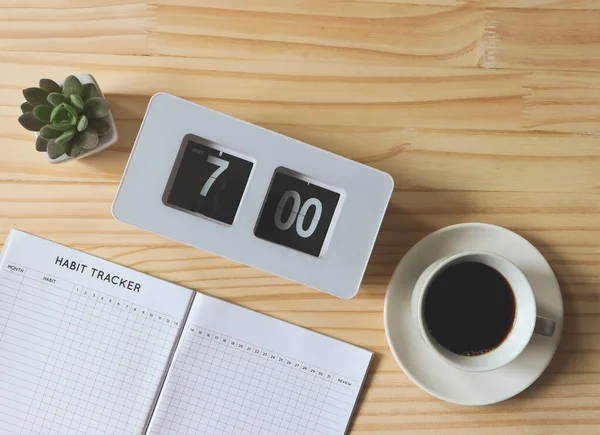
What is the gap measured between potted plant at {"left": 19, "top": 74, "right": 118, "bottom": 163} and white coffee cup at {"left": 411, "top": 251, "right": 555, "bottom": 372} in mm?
427

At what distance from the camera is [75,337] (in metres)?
0.80

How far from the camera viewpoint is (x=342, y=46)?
79cm

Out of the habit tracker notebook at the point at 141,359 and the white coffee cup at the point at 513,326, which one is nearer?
the white coffee cup at the point at 513,326

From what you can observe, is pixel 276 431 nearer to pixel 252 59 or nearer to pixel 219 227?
pixel 219 227

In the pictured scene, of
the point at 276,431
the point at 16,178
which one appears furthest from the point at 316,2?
the point at 276,431

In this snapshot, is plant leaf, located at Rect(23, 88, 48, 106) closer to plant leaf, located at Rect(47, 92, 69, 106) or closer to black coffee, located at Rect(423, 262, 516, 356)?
plant leaf, located at Rect(47, 92, 69, 106)

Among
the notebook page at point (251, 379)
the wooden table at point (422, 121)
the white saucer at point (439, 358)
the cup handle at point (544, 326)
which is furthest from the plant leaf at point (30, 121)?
the cup handle at point (544, 326)

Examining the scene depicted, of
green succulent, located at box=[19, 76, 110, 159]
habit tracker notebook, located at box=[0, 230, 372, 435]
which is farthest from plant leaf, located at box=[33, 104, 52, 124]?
habit tracker notebook, located at box=[0, 230, 372, 435]

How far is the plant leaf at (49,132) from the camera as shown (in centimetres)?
70

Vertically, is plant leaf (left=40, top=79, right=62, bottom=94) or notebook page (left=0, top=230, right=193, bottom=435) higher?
plant leaf (left=40, top=79, right=62, bottom=94)

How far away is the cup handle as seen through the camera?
70cm

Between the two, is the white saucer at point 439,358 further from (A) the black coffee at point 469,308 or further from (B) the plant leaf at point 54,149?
(B) the plant leaf at point 54,149

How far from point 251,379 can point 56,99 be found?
416 mm

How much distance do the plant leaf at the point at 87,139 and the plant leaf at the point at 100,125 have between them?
1 cm
